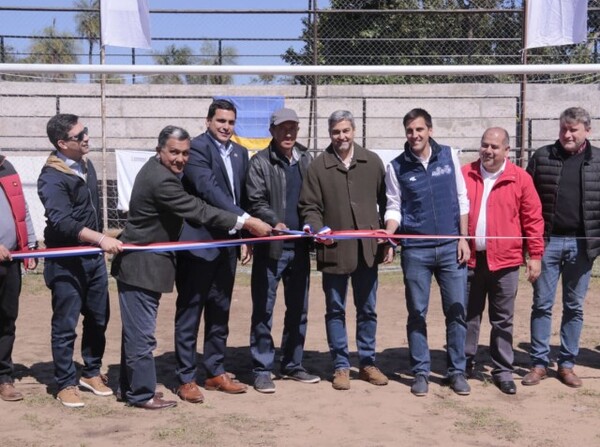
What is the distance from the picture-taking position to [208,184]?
612 cm

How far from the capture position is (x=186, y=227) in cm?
A: 621

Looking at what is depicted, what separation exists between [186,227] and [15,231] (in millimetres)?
1271

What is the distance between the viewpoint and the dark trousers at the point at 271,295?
6.48 meters

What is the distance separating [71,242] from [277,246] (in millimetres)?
1472

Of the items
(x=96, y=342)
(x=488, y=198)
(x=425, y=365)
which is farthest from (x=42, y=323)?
(x=488, y=198)

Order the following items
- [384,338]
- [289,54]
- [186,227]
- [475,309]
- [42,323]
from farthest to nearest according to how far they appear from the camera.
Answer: [289,54] < [42,323] < [384,338] < [475,309] < [186,227]

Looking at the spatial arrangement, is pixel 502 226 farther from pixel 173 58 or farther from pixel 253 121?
pixel 173 58

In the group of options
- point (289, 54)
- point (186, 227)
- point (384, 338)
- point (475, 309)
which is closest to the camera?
point (186, 227)

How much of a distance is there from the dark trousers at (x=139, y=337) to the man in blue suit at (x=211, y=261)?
1.08 ft

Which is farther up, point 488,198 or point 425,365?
point 488,198

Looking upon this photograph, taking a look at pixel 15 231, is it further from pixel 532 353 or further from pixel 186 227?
pixel 532 353

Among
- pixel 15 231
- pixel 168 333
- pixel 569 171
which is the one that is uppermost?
pixel 569 171

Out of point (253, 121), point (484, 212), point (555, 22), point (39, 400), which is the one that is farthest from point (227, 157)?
point (555, 22)

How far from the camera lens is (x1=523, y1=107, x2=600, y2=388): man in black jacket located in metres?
6.44
